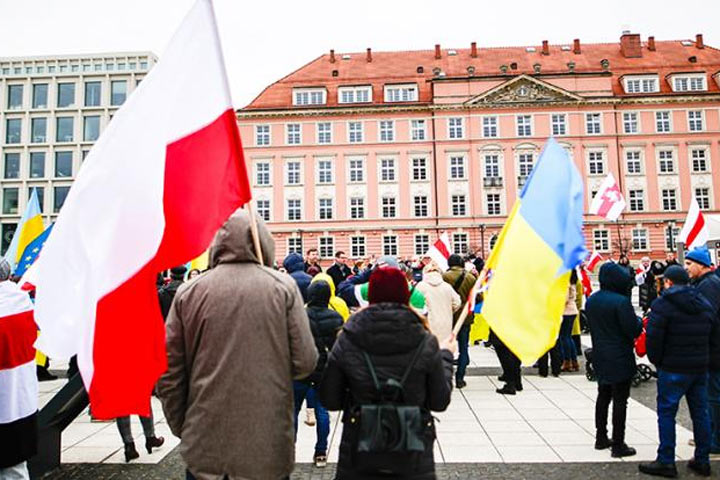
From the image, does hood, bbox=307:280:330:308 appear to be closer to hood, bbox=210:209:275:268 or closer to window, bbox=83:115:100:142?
hood, bbox=210:209:275:268

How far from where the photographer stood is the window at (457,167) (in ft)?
165

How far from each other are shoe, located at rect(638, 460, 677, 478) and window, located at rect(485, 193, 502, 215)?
45326 millimetres

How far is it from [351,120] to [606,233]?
24511 mm

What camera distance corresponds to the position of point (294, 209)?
167 ft

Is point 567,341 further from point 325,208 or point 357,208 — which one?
point 325,208

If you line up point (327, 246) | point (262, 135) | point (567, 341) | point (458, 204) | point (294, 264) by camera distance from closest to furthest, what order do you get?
point (294, 264) < point (567, 341) < point (458, 204) < point (327, 246) < point (262, 135)

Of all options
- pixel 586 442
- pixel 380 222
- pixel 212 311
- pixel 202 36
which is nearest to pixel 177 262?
pixel 212 311

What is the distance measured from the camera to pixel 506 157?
49.7m

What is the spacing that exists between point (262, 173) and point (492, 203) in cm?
2095

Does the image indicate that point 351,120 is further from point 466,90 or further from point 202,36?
point 202,36

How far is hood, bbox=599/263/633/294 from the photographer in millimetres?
5949

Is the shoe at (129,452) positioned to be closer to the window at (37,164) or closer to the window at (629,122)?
the window at (629,122)

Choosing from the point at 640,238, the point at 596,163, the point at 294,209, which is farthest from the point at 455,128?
the point at 640,238

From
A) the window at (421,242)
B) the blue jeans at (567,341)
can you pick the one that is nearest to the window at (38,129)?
the window at (421,242)
